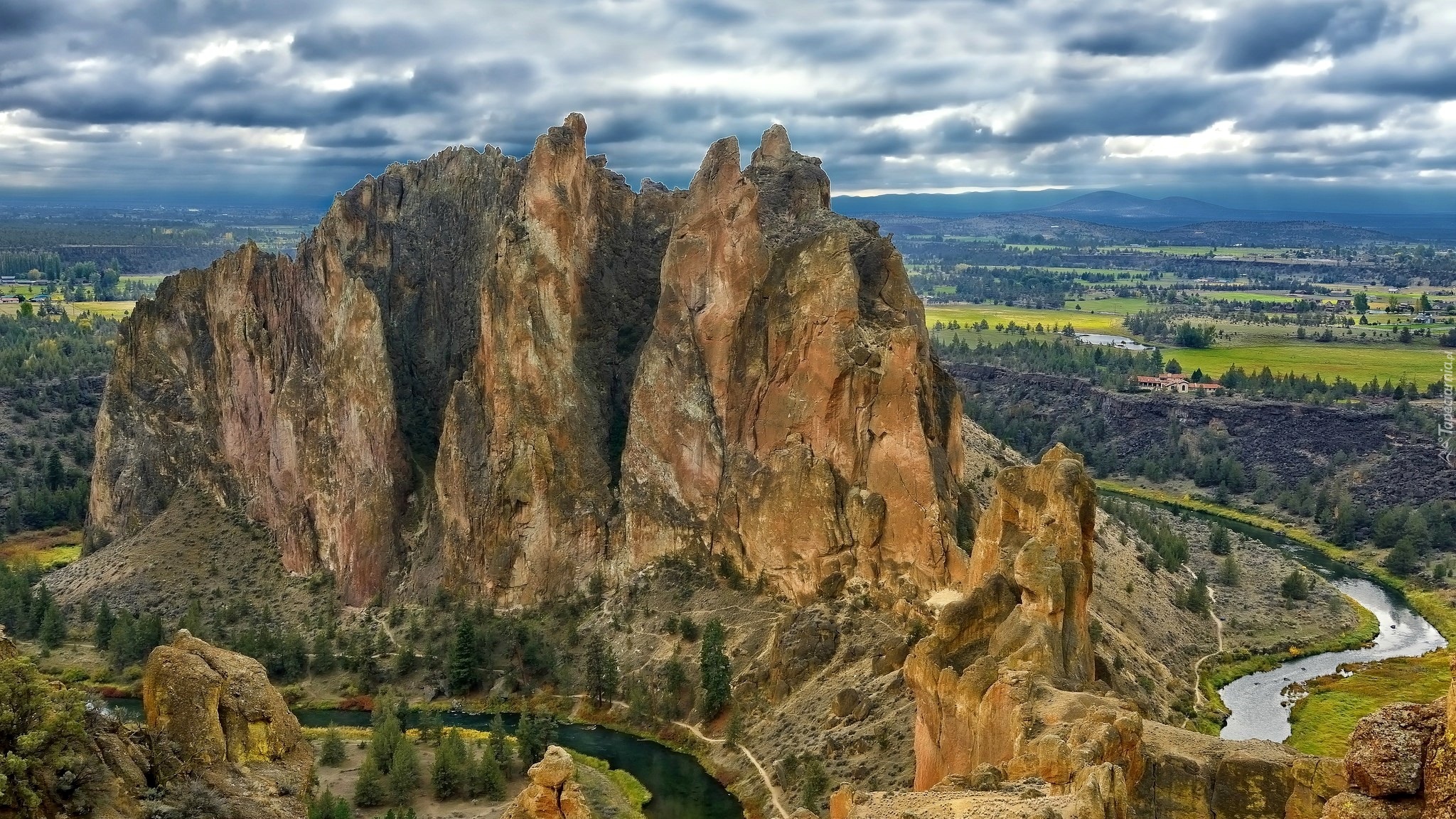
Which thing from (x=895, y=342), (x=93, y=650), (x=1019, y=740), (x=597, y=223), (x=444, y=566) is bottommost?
(x=93, y=650)

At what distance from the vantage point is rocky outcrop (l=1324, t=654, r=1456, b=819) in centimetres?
2227

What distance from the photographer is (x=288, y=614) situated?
108188 millimetres

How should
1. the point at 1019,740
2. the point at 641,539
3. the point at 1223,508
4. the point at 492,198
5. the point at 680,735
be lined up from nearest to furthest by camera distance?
the point at 1019,740
the point at 680,735
the point at 641,539
the point at 492,198
the point at 1223,508

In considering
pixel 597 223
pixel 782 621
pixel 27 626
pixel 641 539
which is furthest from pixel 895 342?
pixel 27 626

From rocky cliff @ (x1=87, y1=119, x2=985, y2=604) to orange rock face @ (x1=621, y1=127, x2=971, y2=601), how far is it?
0.21 meters

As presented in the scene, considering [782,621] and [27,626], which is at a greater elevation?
[782,621]

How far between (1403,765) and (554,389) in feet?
276

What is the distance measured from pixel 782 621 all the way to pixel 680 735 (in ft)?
33.8

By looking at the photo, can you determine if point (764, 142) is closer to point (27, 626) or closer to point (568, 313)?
point (568, 313)

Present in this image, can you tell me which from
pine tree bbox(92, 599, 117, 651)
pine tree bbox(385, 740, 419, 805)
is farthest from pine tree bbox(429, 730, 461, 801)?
pine tree bbox(92, 599, 117, 651)

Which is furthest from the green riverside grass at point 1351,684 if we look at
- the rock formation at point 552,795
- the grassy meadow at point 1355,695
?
the rock formation at point 552,795

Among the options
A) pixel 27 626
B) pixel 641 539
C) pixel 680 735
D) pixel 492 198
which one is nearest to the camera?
pixel 680 735

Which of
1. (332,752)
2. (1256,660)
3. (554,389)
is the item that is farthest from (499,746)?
(1256,660)

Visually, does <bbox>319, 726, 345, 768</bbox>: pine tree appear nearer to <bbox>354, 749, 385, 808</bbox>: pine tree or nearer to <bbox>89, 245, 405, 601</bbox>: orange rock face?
<bbox>354, 749, 385, 808</bbox>: pine tree
